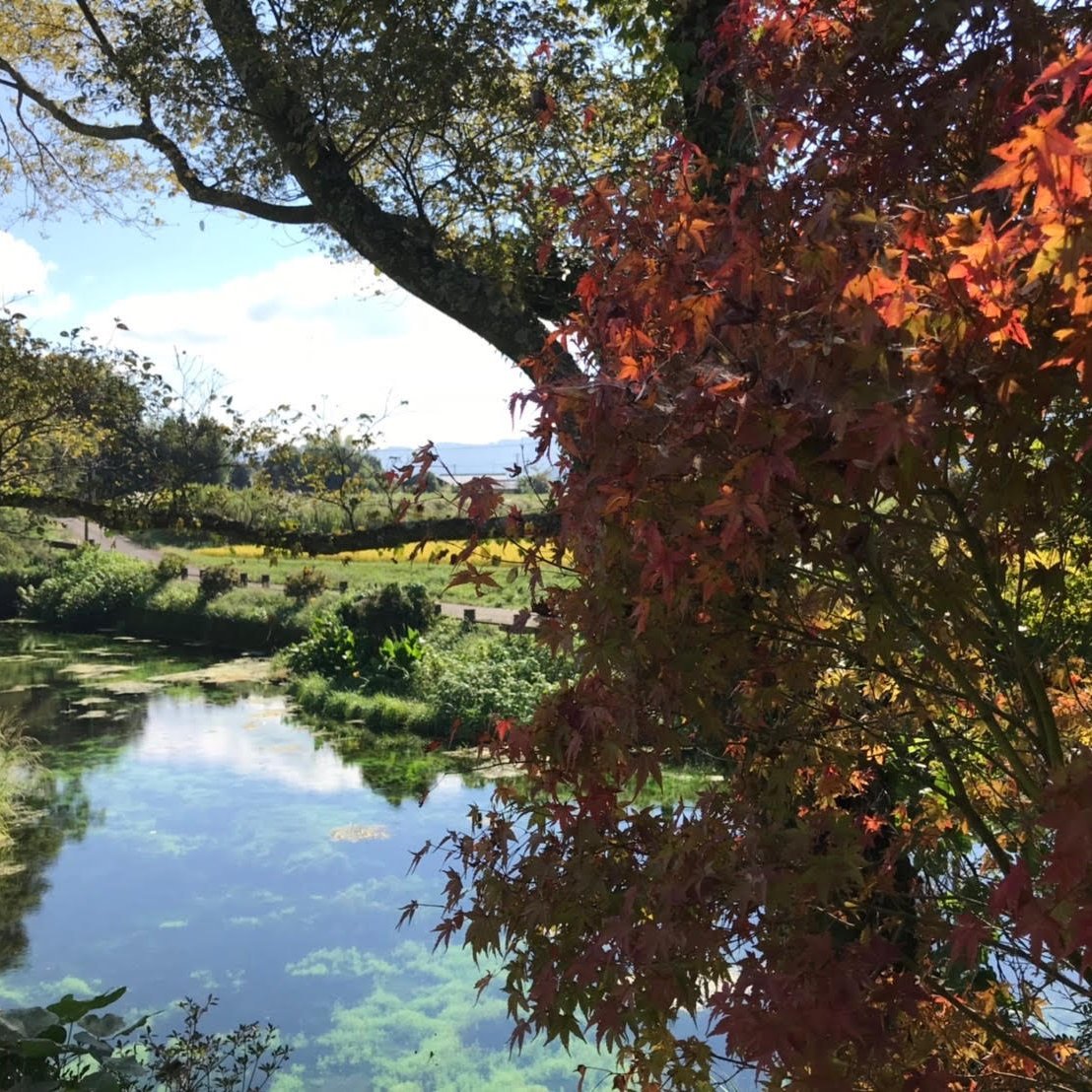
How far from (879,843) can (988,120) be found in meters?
1.48

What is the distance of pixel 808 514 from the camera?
3.70 ft

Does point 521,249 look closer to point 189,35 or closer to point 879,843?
point 189,35

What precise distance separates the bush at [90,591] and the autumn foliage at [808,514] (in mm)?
16136

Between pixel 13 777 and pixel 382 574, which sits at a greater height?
pixel 382 574

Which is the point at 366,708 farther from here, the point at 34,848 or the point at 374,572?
the point at 374,572

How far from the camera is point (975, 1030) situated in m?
1.83

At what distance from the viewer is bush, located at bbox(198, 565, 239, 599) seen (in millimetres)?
15484

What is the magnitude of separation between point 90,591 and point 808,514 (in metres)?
17.4

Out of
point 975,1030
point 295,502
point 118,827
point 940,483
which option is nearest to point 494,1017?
point 295,502

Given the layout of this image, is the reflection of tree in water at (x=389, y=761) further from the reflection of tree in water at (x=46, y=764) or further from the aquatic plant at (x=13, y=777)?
the aquatic plant at (x=13, y=777)

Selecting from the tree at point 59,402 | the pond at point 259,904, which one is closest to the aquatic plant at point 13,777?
the pond at point 259,904

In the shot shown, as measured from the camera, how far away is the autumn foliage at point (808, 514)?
2.85 ft

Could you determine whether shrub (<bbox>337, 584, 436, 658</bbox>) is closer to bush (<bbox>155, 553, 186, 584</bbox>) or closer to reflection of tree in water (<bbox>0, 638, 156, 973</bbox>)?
reflection of tree in water (<bbox>0, 638, 156, 973</bbox>)

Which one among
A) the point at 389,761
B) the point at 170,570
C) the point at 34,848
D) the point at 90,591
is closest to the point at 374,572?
the point at 170,570
